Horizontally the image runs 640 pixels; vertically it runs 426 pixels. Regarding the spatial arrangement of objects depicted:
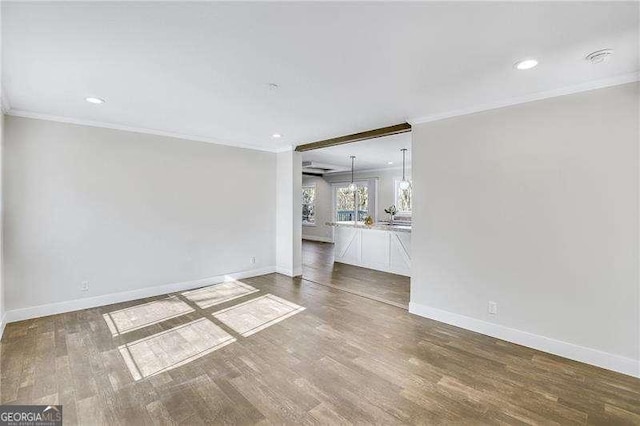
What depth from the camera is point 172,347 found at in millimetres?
2812

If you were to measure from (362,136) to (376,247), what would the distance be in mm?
2656

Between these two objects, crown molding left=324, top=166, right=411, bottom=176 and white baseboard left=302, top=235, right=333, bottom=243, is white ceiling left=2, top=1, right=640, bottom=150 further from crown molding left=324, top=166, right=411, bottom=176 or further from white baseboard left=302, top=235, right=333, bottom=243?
white baseboard left=302, top=235, right=333, bottom=243

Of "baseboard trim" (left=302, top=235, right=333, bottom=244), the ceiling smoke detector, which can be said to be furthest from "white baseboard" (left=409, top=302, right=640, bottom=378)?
"baseboard trim" (left=302, top=235, right=333, bottom=244)

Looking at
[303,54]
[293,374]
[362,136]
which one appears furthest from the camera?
[362,136]

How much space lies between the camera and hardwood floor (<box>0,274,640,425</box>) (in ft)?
6.41

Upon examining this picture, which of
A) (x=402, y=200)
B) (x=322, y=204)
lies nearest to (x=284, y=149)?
(x=402, y=200)

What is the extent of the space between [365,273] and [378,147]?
259 cm

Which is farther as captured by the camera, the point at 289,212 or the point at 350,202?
the point at 350,202

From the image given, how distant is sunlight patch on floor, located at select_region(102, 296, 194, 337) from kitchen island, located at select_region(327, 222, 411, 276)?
372 cm

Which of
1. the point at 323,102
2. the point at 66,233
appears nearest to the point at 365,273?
the point at 323,102

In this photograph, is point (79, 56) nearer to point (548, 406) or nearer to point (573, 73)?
point (573, 73)

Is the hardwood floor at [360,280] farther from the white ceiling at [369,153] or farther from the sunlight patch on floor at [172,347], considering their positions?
the white ceiling at [369,153]

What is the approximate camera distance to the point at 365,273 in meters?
5.84

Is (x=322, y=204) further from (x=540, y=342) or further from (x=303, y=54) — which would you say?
(x=303, y=54)
